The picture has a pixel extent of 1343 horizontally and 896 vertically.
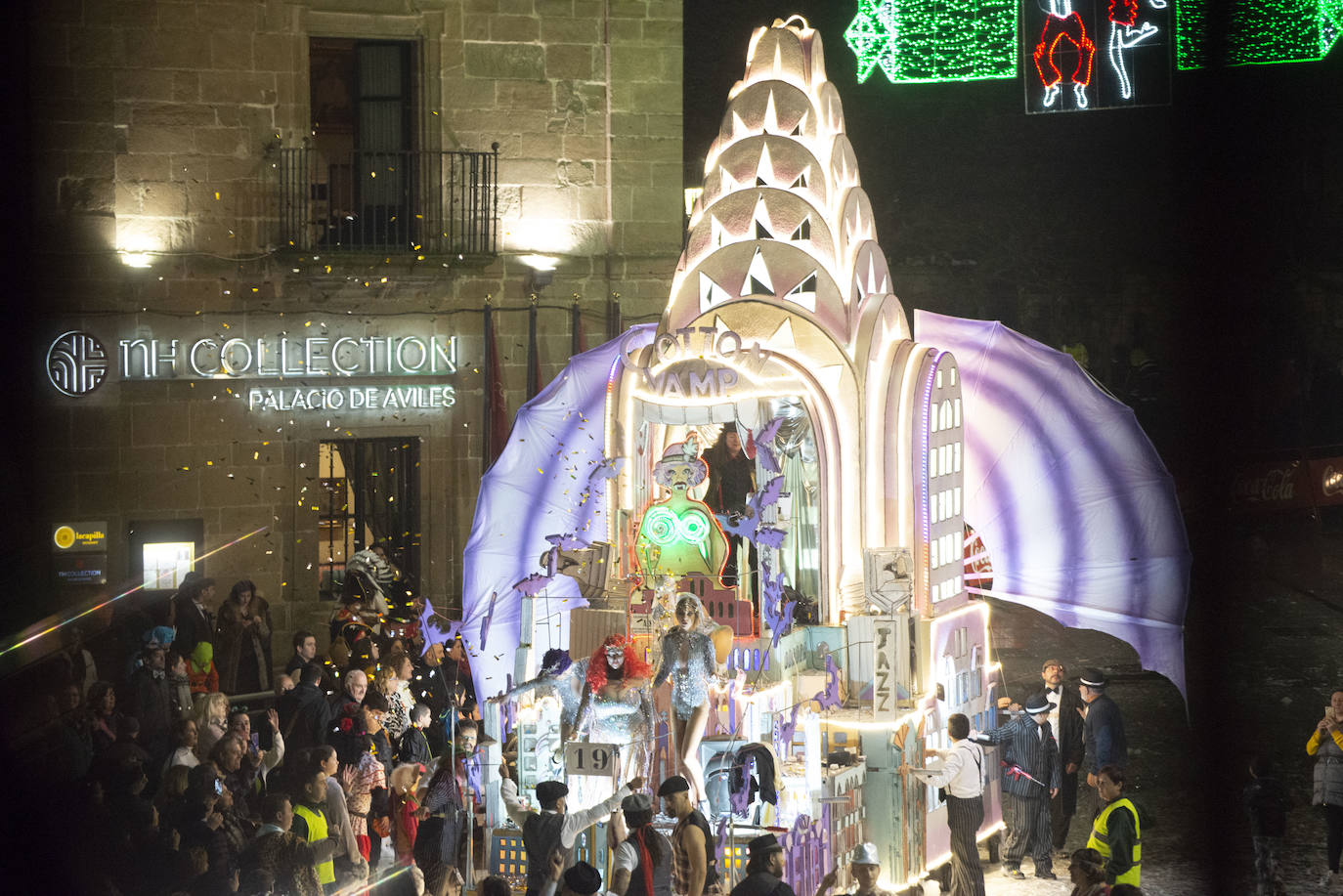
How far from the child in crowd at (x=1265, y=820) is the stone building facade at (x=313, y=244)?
9.14 meters

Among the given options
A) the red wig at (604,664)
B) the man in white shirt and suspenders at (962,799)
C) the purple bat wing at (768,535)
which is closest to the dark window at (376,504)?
the purple bat wing at (768,535)

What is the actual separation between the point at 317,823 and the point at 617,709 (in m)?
2.06

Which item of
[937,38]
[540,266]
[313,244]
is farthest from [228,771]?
[937,38]

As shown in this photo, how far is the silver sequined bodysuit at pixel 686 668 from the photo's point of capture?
10.8m

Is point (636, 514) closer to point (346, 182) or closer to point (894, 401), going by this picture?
point (894, 401)

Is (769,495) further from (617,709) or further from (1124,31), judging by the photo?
(1124,31)

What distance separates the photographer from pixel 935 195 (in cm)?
2509

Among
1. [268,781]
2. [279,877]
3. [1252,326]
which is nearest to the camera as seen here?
[279,877]

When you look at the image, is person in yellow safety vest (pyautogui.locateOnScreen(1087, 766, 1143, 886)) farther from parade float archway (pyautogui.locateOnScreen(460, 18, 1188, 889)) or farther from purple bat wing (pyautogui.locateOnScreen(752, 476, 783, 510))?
purple bat wing (pyautogui.locateOnScreen(752, 476, 783, 510))

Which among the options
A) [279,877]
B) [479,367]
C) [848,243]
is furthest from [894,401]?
[479,367]

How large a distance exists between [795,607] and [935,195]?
13.0 metres

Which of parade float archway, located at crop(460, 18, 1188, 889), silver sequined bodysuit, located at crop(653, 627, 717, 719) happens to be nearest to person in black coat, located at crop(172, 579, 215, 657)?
parade float archway, located at crop(460, 18, 1188, 889)

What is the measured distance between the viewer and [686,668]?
10805 mm

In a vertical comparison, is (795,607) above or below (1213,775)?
above
